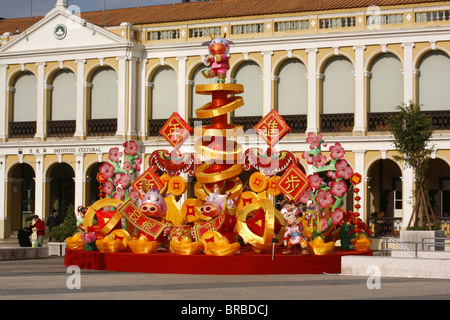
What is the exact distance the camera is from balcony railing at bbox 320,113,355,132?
39.2 metres

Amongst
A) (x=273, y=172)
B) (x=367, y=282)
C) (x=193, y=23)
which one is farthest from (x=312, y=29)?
(x=367, y=282)

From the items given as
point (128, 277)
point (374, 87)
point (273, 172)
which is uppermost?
point (374, 87)

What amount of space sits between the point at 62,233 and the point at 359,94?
14.2 meters

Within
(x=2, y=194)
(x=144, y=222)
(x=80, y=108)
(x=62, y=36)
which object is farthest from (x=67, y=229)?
(x=62, y=36)

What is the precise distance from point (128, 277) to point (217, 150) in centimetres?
457

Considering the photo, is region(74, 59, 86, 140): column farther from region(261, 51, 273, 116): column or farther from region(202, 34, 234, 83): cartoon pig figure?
region(202, 34, 234, 83): cartoon pig figure

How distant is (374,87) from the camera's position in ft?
128

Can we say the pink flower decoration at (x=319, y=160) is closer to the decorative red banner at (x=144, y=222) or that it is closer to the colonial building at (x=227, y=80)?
the decorative red banner at (x=144, y=222)

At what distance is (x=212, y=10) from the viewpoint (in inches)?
1711

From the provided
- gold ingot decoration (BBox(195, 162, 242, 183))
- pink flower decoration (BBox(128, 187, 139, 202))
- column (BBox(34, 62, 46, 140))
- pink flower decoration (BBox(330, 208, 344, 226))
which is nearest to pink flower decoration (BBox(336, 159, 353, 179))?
pink flower decoration (BBox(330, 208, 344, 226))

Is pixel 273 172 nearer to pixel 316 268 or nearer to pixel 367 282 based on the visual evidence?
pixel 316 268

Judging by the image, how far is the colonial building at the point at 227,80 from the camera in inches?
1499

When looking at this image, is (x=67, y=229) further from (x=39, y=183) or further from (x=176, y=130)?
(x=39, y=183)

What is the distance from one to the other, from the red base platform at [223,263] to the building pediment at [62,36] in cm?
2061
